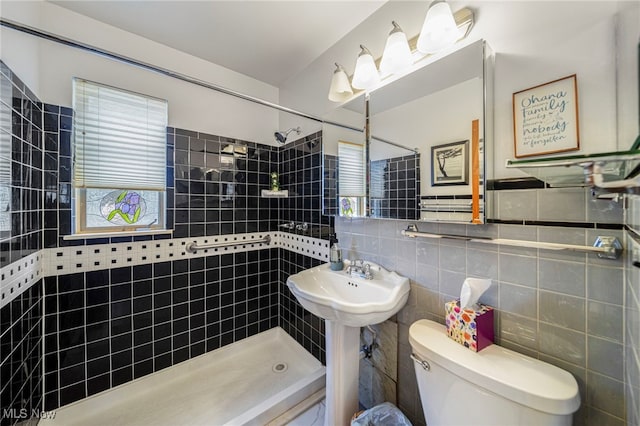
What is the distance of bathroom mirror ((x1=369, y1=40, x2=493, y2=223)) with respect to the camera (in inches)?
37.4

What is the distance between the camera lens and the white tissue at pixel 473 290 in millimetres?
890

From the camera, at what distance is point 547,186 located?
32.3 inches

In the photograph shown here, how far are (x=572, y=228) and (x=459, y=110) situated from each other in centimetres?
61

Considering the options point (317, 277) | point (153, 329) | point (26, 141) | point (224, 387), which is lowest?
point (224, 387)

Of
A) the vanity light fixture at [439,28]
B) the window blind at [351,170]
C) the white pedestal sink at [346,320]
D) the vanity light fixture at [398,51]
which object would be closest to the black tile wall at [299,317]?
the white pedestal sink at [346,320]

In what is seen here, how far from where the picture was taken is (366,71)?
4.35 feet

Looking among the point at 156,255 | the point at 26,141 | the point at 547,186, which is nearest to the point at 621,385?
the point at 547,186

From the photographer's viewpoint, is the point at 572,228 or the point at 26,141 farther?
the point at 26,141

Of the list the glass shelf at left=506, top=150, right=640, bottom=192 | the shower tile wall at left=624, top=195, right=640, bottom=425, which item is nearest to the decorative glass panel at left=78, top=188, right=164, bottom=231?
the glass shelf at left=506, top=150, right=640, bottom=192

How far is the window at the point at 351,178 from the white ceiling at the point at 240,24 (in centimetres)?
76

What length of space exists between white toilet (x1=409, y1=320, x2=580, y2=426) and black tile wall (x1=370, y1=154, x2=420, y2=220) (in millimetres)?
597

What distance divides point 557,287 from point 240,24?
215cm

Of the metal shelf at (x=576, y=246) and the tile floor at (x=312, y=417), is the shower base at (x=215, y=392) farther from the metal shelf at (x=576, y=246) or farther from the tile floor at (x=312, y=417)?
the metal shelf at (x=576, y=246)

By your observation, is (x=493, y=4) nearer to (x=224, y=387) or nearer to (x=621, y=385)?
(x=621, y=385)
